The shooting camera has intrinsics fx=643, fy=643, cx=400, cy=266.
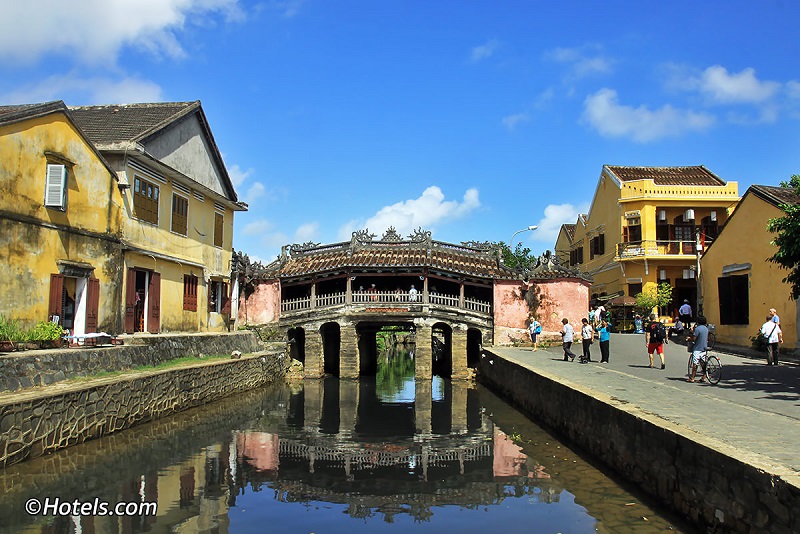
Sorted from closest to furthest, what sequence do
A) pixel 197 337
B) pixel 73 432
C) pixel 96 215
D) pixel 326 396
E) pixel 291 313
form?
pixel 73 432, pixel 96 215, pixel 197 337, pixel 326 396, pixel 291 313

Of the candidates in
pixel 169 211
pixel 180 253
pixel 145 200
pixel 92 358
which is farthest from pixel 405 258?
pixel 92 358

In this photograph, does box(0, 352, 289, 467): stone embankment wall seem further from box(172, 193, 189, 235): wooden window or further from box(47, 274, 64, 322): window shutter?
box(172, 193, 189, 235): wooden window

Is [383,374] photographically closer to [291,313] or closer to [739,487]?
[291,313]

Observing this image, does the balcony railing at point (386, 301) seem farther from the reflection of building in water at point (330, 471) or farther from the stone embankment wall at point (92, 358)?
the reflection of building in water at point (330, 471)

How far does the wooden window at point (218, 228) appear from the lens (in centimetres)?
2441

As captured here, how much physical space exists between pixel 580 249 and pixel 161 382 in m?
Answer: 32.3

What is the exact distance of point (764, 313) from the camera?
21141mm

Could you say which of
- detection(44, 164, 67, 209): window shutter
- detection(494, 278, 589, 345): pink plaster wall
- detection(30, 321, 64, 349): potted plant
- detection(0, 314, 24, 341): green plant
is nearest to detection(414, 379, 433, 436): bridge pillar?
detection(494, 278, 589, 345): pink plaster wall

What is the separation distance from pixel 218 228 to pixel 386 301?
781 cm

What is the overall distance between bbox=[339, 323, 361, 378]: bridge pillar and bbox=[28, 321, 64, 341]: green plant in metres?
14.9

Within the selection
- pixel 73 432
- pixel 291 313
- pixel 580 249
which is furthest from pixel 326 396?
Result: pixel 580 249

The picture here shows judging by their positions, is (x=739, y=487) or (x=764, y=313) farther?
(x=764, y=313)

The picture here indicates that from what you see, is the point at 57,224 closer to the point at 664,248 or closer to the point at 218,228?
the point at 218,228

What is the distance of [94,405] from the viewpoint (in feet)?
39.0
